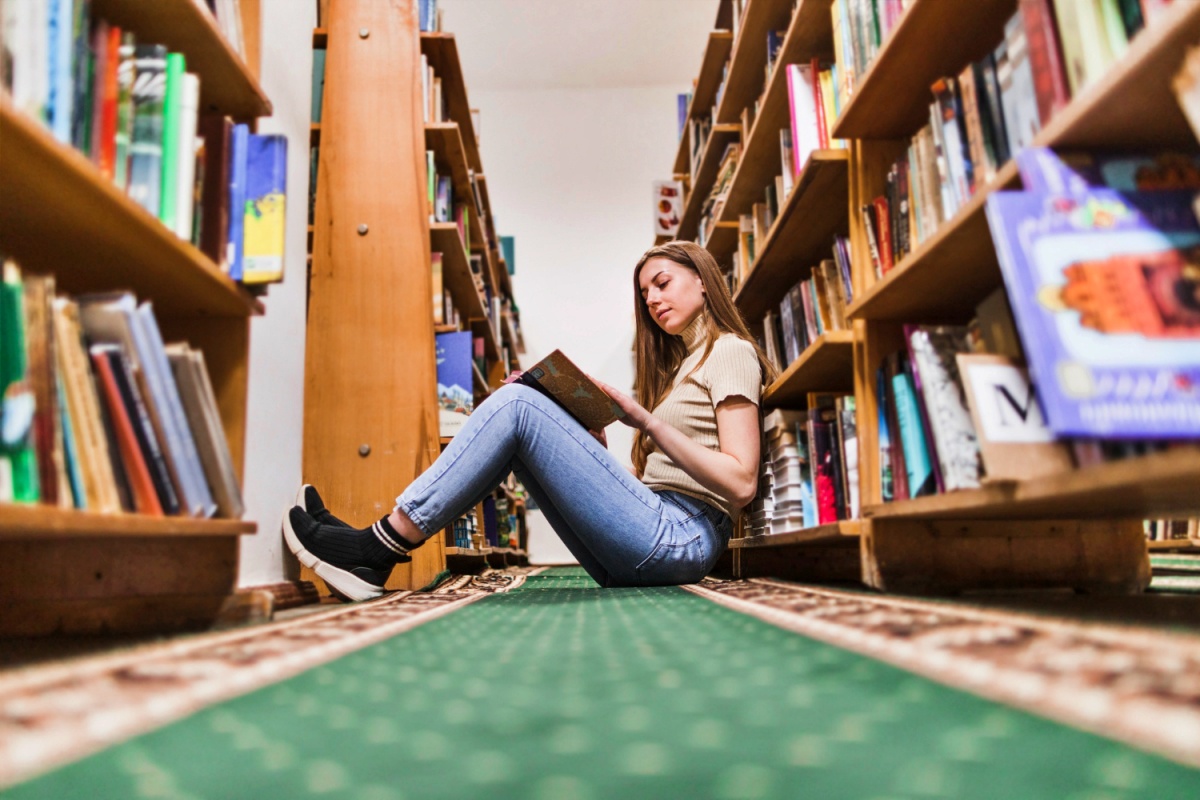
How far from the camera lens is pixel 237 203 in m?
1.08

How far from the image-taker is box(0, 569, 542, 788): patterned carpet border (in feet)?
1.41

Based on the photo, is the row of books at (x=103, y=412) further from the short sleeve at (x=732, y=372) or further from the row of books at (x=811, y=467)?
the row of books at (x=811, y=467)

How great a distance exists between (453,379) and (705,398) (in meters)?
0.89

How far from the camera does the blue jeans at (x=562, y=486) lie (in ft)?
4.74

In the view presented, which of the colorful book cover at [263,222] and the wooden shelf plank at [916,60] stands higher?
the wooden shelf plank at [916,60]

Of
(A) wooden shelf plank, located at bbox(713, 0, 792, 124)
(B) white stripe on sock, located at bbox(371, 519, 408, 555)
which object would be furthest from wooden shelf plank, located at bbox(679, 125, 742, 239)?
(B) white stripe on sock, located at bbox(371, 519, 408, 555)

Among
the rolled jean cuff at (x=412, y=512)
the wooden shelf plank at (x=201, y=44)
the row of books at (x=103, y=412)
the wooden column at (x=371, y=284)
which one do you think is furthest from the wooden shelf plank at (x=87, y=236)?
the wooden column at (x=371, y=284)

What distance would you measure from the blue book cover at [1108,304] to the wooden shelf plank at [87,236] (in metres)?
0.95

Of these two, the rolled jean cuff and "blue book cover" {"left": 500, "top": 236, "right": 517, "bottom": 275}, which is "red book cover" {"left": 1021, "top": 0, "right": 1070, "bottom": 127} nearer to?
the rolled jean cuff

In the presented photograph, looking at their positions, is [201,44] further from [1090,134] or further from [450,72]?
[450,72]

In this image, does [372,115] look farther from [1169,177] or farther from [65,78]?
[1169,177]

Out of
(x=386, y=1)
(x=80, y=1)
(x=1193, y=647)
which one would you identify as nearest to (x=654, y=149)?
(x=386, y=1)

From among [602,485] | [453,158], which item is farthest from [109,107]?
[453,158]

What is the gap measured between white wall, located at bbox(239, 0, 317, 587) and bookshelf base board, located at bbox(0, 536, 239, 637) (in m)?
0.31
